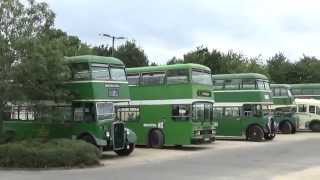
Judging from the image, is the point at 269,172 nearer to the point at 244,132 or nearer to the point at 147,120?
the point at 147,120

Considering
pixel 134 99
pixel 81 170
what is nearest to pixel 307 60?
pixel 134 99

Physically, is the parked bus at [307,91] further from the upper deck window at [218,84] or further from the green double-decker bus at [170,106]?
the green double-decker bus at [170,106]

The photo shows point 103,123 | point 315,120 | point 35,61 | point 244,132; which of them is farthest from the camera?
point 315,120

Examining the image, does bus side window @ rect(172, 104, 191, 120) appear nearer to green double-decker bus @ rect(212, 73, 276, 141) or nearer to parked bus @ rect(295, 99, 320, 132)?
green double-decker bus @ rect(212, 73, 276, 141)

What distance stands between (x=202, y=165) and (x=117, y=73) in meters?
6.40

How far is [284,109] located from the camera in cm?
4853

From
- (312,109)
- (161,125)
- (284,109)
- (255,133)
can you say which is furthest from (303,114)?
(161,125)

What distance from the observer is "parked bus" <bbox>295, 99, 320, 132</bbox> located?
50625mm

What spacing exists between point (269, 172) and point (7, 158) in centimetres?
867

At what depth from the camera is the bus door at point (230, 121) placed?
127ft

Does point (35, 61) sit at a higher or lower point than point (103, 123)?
higher

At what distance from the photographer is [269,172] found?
20344 millimetres

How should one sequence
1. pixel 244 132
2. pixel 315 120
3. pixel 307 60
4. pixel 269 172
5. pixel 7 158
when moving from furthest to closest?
1. pixel 307 60
2. pixel 315 120
3. pixel 244 132
4. pixel 7 158
5. pixel 269 172

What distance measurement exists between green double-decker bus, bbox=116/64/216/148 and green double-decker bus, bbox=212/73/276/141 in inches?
253
